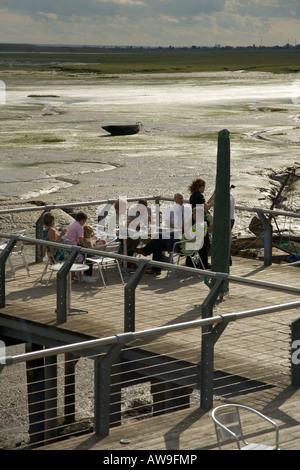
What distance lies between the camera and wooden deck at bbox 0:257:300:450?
7766 mm

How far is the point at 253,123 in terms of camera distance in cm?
5847

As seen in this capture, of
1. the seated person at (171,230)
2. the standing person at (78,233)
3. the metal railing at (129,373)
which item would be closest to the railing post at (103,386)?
the metal railing at (129,373)

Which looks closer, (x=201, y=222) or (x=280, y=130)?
(x=201, y=222)

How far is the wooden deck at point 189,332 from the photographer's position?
777cm

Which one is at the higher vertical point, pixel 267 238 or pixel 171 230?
pixel 171 230

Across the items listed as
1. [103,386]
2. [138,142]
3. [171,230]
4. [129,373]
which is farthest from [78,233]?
[138,142]

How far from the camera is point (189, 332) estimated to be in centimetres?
1091

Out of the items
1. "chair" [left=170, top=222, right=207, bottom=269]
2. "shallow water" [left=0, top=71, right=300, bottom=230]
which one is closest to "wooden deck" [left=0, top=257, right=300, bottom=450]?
"chair" [left=170, top=222, right=207, bottom=269]

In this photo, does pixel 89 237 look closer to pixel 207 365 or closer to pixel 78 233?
pixel 78 233

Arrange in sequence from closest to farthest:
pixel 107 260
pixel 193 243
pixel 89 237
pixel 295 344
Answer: pixel 295 344 < pixel 107 260 < pixel 89 237 < pixel 193 243

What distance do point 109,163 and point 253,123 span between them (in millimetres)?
21857

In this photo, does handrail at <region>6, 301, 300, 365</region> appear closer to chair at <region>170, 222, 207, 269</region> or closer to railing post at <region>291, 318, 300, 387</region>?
railing post at <region>291, 318, 300, 387</region>

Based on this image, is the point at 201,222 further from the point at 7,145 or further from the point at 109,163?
the point at 7,145
